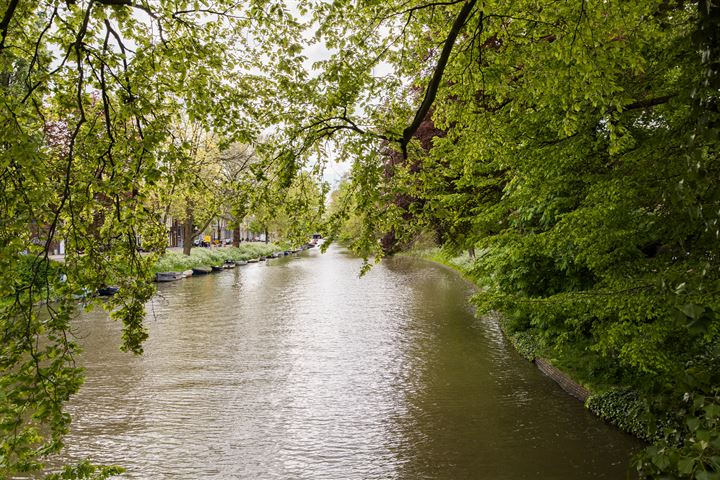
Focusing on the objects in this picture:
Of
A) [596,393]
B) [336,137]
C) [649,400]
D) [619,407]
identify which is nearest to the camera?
[649,400]

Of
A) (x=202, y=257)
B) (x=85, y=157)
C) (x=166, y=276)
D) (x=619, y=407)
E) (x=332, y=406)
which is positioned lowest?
(x=332, y=406)

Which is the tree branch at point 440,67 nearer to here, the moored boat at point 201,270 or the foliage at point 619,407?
the foliage at point 619,407

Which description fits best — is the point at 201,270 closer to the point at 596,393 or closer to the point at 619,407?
the point at 596,393

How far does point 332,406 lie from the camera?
396 inches

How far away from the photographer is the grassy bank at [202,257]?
32.2 metres

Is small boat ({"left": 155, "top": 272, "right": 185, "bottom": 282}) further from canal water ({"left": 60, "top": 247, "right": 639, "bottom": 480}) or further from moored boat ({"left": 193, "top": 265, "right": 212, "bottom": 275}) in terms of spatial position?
canal water ({"left": 60, "top": 247, "right": 639, "bottom": 480})

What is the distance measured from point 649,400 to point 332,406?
8534 millimetres

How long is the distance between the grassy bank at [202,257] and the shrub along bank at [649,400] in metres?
15.0

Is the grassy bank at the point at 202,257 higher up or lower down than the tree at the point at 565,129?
lower down

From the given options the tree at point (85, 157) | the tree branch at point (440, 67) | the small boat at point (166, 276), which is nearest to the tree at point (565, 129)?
the tree branch at point (440, 67)

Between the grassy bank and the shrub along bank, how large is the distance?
1501 cm

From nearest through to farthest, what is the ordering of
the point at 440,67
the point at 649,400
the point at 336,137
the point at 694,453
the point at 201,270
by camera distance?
the point at 694,453 → the point at 649,400 → the point at 440,67 → the point at 336,137 → the point at 201,270

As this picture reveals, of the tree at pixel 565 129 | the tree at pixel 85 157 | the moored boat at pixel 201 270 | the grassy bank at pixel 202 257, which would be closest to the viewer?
the tree at pixel 85 157

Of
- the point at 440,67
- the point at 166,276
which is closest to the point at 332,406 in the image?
the point at 440,67
